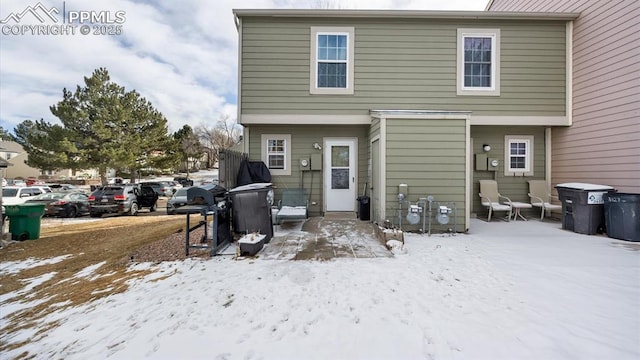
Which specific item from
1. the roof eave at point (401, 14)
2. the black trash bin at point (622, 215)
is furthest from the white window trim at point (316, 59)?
the black trash bin at point (622, 215)

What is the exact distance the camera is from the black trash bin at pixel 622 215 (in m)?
5.30

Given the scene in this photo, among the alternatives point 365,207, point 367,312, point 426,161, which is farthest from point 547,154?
point 367,312

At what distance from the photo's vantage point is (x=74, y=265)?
16.1ft

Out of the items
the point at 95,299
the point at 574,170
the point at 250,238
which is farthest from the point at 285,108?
the point at 574,170

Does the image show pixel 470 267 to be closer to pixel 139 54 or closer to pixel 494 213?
pixel 494 213

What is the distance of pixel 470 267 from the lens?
3.94 metres

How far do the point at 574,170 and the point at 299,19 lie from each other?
8.49 meters

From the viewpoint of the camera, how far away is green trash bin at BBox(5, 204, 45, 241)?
284 inches

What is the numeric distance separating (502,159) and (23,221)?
1359 cm

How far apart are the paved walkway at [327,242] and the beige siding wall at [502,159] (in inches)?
149

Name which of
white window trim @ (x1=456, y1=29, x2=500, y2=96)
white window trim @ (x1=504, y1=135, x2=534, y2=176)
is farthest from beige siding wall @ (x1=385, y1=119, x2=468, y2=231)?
white window trim @ (x1=504, y1=135, x2=534, y2=176)

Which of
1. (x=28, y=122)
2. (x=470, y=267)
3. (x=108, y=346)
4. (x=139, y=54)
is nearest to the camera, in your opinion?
(x=108, y=346)

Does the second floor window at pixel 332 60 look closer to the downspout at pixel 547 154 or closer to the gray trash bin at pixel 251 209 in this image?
the gray trash bin at pixel 251 209

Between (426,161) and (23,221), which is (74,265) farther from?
(426,161)
